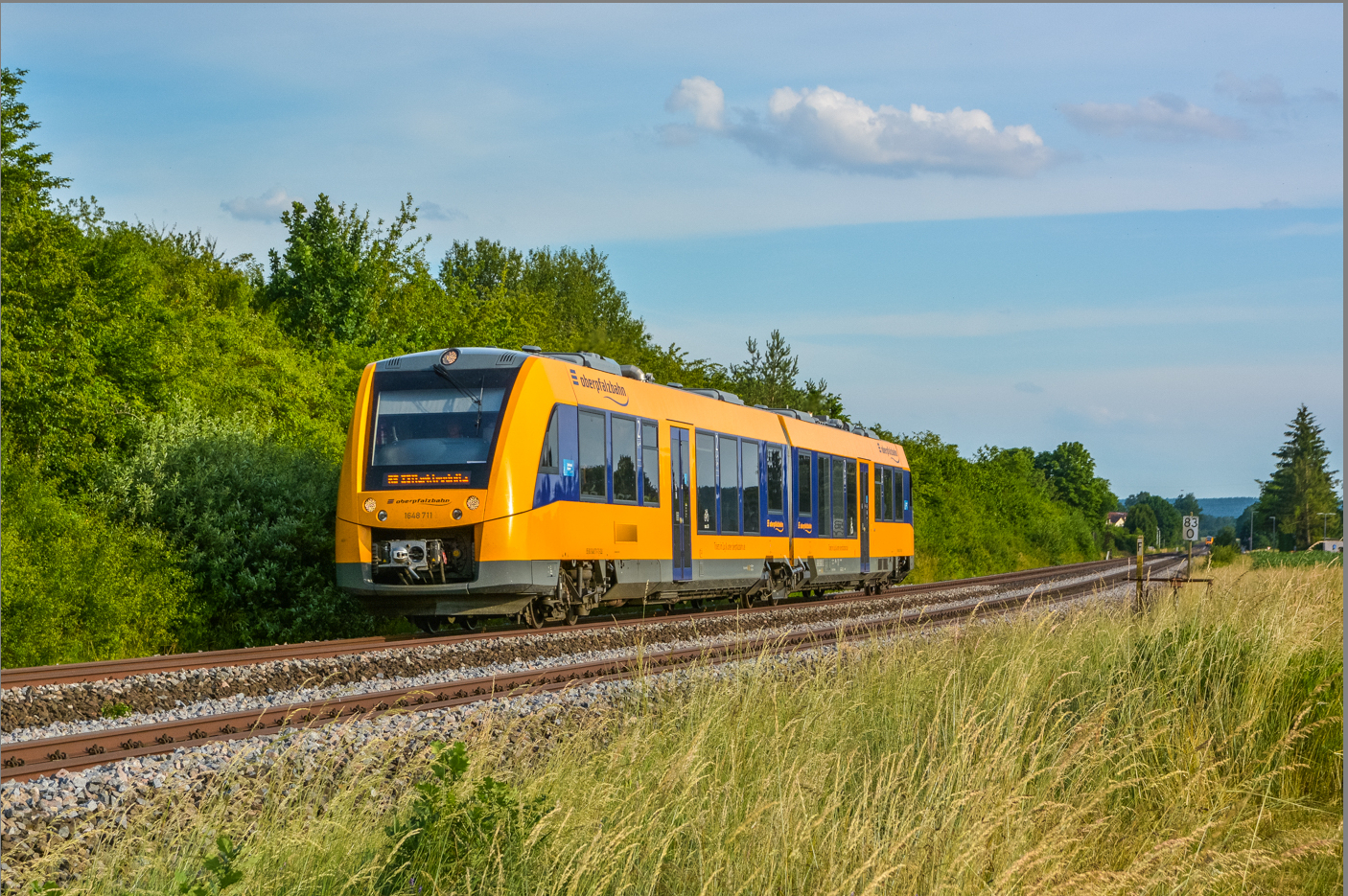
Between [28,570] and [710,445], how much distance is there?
984 cm

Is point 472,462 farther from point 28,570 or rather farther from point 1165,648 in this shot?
point 1165,648

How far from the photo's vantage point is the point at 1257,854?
19.3 feet

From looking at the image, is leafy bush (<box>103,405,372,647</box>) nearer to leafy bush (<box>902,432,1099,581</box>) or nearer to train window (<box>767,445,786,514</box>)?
train window (<box>767,445,786,514</box>)

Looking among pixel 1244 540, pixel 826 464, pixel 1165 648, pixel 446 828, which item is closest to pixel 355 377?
pixel 826 464

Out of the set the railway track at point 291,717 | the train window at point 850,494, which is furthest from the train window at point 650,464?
the train window at point 850,494

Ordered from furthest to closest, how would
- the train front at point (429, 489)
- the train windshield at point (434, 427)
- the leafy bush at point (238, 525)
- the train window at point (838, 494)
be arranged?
the train window at point (838, 494) → the leafy bush at point (238, 525) → the train windshield at point (434, 427) → the train front at point (429, 489)

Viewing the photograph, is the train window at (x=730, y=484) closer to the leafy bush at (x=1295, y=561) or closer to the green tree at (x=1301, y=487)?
the leafy bush at (x=1295, y=561)

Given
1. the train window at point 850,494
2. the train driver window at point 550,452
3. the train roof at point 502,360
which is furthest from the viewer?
the train window at point 850,494

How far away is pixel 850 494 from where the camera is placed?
25.1 m

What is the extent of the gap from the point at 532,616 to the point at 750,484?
5909 millimetres

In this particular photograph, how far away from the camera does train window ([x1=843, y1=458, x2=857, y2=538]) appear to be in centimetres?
2483

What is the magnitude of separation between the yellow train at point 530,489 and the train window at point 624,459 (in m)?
0.03

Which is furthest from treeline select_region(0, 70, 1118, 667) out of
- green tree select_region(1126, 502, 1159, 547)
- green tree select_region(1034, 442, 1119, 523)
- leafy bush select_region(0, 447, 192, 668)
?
green tree select_region(1126, 502, 1159, 547)

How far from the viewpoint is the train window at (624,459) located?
1639 centimetres
